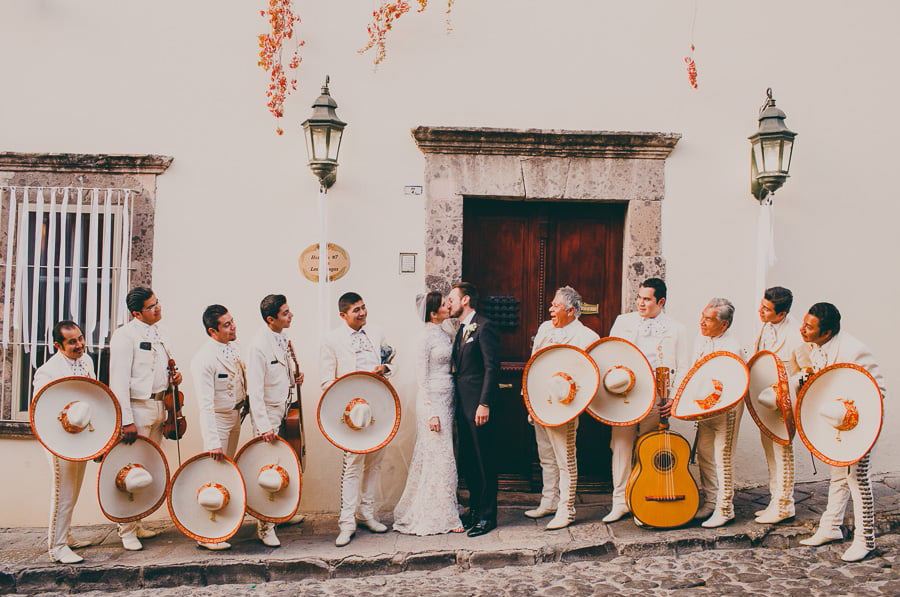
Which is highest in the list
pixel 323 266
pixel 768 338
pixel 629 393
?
pixel 323 266

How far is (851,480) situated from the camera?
5066 mm

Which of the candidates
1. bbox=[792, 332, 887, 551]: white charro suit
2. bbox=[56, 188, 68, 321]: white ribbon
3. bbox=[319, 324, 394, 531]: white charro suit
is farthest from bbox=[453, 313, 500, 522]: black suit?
bbox=[56, 188, 68, 321]: white ribbon

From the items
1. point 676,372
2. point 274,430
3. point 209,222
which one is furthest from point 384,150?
point 676,372

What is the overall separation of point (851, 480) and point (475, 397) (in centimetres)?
233

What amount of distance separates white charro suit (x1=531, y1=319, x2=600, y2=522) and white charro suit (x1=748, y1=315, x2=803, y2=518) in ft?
3.90

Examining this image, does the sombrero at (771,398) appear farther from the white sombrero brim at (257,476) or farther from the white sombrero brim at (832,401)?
the white sombrero brim at (257,476)

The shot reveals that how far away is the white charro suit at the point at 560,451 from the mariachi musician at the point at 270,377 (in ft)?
5.46

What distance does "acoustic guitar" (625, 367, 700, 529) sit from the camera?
Answer: 17.9 ft

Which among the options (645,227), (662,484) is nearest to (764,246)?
(645,227)

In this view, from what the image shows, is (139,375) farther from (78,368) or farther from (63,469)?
(63,469)

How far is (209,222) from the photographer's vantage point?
6.37m

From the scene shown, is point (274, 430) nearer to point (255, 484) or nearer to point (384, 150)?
point (255, 484)

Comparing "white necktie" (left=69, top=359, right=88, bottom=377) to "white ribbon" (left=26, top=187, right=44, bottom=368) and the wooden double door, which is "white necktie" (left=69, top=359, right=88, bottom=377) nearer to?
"white ribbon" (left=26, top=187, right=44, bottom=368)

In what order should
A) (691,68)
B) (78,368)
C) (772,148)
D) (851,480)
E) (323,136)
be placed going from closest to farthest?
(851,480) → (78,368) → (323,136) → (772,148) → (691,68)
